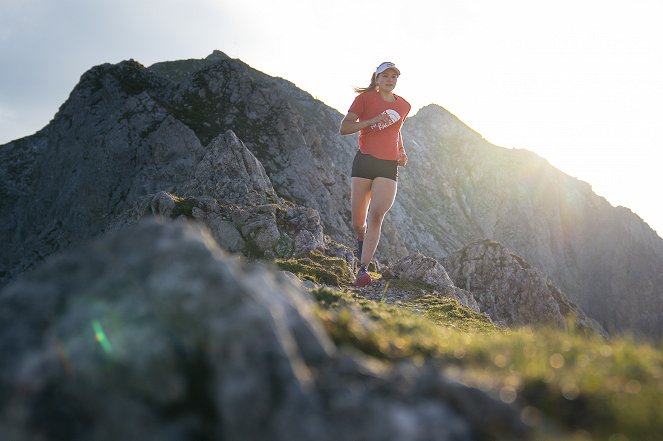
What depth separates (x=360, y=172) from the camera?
1276cm

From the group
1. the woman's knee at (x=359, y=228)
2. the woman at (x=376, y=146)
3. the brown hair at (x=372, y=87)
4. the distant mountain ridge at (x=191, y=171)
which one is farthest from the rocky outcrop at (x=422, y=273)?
the distant mountain ridge at (x=191, y=171)

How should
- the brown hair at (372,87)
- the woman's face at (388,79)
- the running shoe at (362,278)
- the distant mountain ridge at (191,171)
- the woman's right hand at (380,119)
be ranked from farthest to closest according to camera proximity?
the distant mountain ridge at (191,171) → the running shoe at (362,278) → the brown hair at (372,87) → the woman's face at (388,79) → the woman's right hand at (380,119)

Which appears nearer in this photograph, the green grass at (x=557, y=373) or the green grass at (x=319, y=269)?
the green grass at (x=557, y=373)

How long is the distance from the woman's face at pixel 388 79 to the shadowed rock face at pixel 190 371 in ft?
34.3

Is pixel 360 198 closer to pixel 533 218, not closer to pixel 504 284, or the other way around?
pixel 504 284

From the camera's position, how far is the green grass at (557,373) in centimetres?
274

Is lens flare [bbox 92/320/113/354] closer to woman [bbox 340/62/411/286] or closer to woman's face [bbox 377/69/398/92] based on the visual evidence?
woman [bbox 340/62/411/286]

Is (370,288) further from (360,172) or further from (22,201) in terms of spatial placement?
(22,201)

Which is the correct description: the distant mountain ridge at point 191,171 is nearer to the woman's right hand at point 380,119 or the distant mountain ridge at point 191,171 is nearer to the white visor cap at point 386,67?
the white visor cap at point 386,67

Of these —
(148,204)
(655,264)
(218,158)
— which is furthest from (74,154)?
(655,264)

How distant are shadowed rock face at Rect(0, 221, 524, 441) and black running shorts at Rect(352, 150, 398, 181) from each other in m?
9.79

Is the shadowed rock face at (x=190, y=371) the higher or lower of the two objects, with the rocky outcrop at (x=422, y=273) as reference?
higher

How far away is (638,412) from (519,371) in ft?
2.54

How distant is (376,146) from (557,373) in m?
9.92
